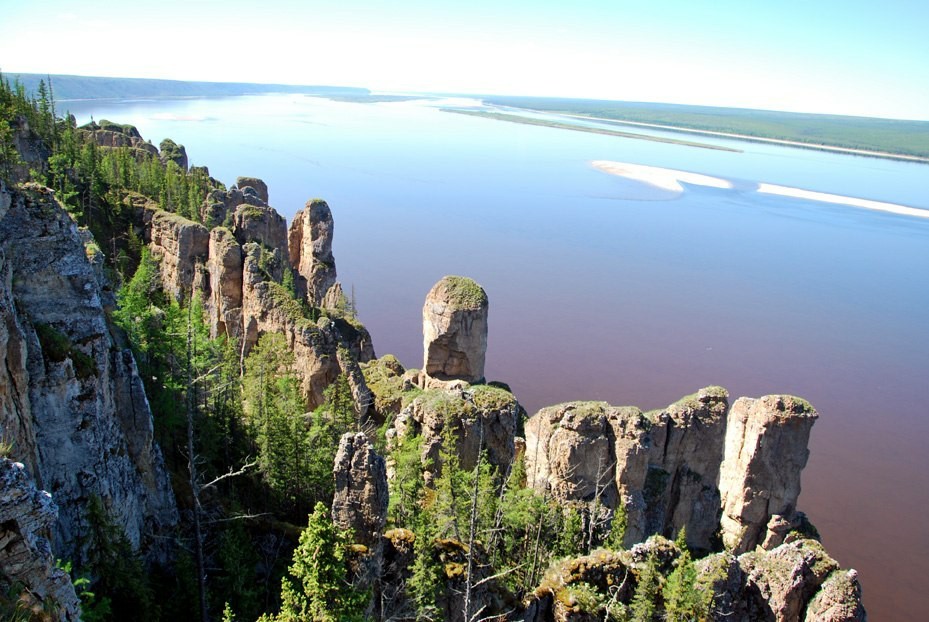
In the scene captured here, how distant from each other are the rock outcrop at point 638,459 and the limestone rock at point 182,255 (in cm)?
2000

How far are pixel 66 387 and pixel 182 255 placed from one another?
2260 centimetres

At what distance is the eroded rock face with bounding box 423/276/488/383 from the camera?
3006cm

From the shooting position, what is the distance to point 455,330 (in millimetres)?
30250

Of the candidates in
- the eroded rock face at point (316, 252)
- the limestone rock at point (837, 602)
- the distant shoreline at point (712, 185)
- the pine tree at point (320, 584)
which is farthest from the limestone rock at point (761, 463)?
the distant shoreline at point (712, 185)

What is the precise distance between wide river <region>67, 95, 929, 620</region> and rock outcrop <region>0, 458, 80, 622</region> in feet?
95.1

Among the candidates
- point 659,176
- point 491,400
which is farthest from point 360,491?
point 659,176

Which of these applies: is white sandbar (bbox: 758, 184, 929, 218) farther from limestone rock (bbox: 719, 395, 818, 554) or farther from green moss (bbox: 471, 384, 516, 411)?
green moss (bbox: 471, 384, 516, 411)

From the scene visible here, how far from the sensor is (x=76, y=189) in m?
39.4

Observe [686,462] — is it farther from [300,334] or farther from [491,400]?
[300,334]

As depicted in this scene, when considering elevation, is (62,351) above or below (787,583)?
above

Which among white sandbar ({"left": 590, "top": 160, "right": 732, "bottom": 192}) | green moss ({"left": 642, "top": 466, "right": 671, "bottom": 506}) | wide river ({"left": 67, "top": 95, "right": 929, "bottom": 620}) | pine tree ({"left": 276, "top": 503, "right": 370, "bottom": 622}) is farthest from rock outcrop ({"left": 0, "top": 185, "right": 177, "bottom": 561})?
white sandbar ({"left": 590, "top": 160, "right": 732, "bottom": 192})

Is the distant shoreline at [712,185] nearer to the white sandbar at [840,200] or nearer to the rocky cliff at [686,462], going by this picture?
the white sandbar at [840,200]

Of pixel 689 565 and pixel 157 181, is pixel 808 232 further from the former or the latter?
pixel 689 565

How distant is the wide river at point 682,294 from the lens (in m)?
37.6
